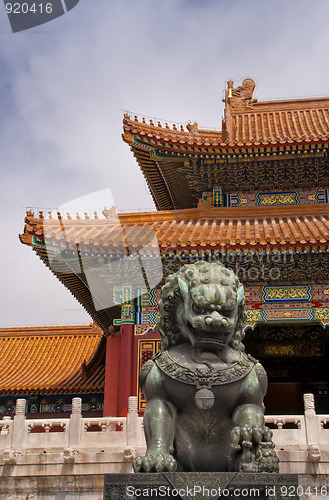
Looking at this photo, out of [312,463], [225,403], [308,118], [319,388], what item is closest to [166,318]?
[225,403]

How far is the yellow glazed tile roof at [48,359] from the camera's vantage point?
1752 cm

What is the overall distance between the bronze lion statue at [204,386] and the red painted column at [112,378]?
8.62 m

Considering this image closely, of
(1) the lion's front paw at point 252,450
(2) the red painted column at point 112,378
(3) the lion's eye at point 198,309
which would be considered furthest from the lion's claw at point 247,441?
(2) the red painted column at point 112,378

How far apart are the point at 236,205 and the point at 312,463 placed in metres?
7.43

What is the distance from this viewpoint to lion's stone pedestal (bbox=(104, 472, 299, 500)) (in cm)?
389

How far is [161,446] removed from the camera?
427cm

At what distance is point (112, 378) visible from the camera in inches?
522

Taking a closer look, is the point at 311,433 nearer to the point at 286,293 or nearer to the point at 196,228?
the point at 286,293

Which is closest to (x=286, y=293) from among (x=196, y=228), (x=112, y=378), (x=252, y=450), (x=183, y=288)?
(x=196, y=228)

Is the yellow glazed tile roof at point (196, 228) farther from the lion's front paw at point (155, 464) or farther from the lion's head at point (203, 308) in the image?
the lion's front paw at point (155, 464)

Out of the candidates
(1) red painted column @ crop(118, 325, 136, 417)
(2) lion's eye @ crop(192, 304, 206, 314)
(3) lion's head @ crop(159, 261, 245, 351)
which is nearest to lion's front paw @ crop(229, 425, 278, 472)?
(3) lion's head @ crop(159, 261, 245, 351)

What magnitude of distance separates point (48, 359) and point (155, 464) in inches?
661

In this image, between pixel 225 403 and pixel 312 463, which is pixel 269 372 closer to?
pixel 312 463

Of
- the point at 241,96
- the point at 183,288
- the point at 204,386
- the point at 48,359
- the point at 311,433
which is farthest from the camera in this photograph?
the point at 48,359
